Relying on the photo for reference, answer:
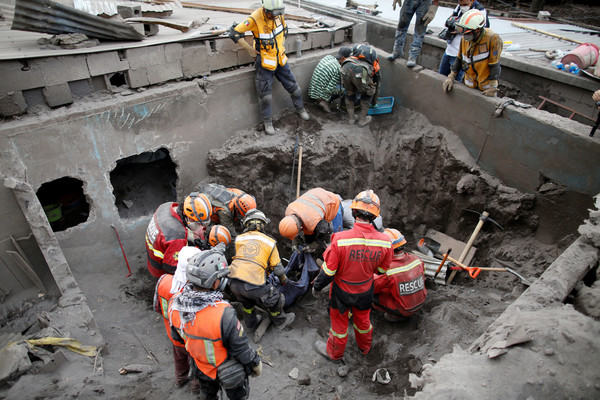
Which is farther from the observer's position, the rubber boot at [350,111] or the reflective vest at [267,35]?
the rubber boot at [350,111]

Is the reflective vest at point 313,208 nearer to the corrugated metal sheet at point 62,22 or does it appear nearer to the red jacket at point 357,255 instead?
the red jacket at point 357,255

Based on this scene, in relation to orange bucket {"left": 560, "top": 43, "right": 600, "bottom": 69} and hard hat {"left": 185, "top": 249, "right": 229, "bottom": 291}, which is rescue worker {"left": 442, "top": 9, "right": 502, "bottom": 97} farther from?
hard hat {"left": 185, "top": 249, "right": 229, "bottom": 291}

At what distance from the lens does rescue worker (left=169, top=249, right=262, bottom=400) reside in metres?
2.83

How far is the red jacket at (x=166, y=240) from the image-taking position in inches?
171

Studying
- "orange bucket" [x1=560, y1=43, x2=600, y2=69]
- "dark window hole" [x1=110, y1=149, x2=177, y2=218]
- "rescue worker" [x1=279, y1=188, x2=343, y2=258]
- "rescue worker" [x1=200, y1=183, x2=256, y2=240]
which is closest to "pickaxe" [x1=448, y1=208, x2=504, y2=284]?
"rescue worker" [x1=279, y1=188, x2=343, y2=258]

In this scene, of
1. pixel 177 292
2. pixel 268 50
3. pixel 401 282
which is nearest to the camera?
pixel 177 292

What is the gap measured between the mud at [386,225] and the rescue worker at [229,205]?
107cm

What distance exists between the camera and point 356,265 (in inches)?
149

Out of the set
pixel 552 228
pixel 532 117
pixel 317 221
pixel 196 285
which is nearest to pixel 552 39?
pixel 532 117

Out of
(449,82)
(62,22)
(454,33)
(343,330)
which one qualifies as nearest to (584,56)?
(454,33)

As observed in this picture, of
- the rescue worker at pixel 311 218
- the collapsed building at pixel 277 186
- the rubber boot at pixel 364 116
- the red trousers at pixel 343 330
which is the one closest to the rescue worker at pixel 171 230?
the collapsed building at pixel 277 186

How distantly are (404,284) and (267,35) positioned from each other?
404cm

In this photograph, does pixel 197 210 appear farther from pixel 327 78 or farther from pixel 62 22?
pixel 327 78

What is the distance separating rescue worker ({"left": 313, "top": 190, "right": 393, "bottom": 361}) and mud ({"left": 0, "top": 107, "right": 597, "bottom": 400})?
23.6 inches
